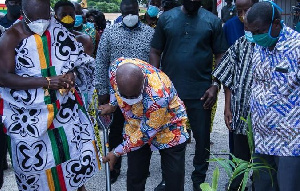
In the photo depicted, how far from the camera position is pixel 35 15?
12.3ft

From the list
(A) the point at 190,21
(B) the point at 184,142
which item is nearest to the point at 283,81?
(B) the point at 184,142

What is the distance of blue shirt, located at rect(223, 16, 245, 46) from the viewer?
4.77 m

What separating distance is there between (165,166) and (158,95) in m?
0.67

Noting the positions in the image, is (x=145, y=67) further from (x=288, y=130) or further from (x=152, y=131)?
(x=288, y=130)

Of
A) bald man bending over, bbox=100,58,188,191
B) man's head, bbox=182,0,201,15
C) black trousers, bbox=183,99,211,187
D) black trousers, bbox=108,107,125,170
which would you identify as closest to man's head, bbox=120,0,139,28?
man's head, bbox=182,0,201,15

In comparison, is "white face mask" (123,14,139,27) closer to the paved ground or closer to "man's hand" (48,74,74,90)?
"man's hand" (48,74,74,90)

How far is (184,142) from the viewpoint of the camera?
12.5 feet

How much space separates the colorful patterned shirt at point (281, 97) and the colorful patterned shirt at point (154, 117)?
597 millimetres

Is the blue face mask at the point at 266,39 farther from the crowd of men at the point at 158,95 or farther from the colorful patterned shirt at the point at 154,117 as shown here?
the colorful patterned shirt at the point at 154,117

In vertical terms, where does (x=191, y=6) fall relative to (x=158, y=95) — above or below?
above

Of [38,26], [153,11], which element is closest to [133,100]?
[38,26]

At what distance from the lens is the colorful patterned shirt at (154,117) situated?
348 centimetres

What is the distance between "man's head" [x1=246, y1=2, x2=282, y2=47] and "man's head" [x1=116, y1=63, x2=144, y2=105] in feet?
2.63

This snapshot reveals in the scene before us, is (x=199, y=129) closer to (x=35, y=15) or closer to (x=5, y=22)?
(x=35, y=15)
